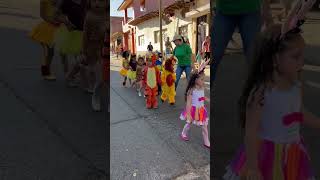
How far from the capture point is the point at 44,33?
140 centimetres

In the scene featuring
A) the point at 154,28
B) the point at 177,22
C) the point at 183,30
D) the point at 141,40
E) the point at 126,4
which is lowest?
the point at 183,30

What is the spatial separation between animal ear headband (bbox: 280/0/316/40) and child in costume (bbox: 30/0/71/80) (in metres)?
0.82

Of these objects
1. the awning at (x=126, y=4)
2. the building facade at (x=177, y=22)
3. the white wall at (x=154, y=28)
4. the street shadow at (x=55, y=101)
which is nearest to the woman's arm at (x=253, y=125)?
the street shadow at (x=55, y=101)

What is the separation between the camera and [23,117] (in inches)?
56.1

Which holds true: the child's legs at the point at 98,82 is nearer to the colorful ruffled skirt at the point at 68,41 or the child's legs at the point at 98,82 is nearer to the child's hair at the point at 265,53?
the colorful ruffled skirt at the point at 68,41

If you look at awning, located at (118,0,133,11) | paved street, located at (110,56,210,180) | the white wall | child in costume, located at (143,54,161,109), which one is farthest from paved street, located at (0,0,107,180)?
awning, located at (118,0,133,11)

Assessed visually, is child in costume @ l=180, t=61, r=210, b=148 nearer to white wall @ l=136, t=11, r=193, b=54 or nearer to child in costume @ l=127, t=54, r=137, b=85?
child in costume @ l=127, t=54, r=137, b=85

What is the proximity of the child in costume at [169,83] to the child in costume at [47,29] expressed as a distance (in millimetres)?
4243

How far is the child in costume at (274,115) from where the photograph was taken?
1.17 metres

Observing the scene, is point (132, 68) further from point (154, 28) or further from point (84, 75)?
point (154, 28)

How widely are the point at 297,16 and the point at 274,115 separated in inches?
12.8

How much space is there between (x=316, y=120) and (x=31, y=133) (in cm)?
105

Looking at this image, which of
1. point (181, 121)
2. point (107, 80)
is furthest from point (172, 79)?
point (107, 80)

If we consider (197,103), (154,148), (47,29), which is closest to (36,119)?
(47,29)
